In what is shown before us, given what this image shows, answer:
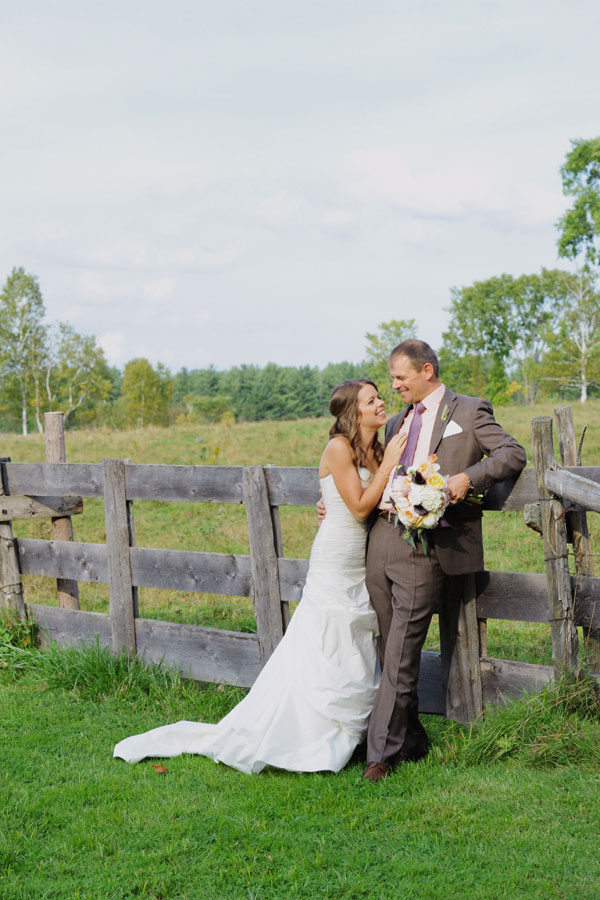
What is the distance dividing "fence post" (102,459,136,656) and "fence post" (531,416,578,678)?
11.1 feet

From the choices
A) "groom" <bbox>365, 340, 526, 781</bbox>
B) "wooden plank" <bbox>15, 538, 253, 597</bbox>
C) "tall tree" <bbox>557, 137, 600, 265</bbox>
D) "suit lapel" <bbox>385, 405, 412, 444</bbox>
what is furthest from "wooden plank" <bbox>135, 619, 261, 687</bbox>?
"tall tree" <bbox>557, 137, 600, 265</bbox>

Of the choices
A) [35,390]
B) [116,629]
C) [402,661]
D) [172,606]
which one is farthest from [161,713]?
[35,390]

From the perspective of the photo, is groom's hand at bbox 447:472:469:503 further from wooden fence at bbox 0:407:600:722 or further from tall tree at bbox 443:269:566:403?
tall tree at bbox 443:269:566:403

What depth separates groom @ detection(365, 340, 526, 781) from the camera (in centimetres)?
484

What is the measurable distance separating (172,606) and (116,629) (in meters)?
2.99

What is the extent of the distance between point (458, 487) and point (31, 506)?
4.62m

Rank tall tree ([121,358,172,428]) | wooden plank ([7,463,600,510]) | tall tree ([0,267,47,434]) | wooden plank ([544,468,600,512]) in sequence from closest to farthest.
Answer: wooden plank ([544,468,600,512]) < wooden plank ([7,463,600,510]) < tall tree ([0,267,47,434]) < tall tree ([121,358,172,428])

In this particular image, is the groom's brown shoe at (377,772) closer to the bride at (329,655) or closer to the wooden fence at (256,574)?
the bride at (329,655)

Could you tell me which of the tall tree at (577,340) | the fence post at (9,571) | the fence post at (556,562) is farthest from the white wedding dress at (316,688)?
the tall tree at (577,340)

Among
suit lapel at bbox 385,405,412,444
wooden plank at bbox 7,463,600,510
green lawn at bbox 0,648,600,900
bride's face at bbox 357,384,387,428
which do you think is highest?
bride's face at bbox 357,384,387,428

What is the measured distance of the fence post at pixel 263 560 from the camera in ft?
19.8

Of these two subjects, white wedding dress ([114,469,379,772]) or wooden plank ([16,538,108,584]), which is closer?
white wedding dress ([114,469,379,772])

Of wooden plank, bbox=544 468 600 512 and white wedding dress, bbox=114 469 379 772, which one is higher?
wooden plank, bbox=544 468 600 512

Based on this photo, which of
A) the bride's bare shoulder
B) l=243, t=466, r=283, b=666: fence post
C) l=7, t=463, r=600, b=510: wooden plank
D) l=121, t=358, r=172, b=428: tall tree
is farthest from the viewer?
l=121, t=358, r=172, b=428: tall tree
